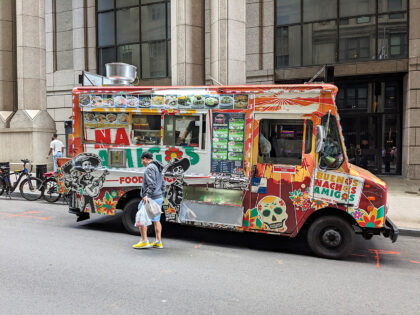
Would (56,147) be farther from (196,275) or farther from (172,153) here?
(196,275)

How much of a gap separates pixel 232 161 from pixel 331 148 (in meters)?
1.68

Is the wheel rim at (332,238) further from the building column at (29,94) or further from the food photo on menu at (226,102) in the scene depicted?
the building column at (29,94)

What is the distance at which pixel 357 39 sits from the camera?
14.7m

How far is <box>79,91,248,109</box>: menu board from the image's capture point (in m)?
6.12

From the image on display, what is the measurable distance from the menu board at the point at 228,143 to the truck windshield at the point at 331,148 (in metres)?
1.37

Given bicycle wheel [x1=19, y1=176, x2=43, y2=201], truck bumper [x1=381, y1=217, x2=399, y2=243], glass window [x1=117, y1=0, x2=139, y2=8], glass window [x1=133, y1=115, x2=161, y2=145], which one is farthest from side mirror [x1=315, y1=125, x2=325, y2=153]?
glass window [x1=117, y1=0, x2=139, y2=8]

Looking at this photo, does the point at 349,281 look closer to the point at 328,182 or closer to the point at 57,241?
the point at 328,182

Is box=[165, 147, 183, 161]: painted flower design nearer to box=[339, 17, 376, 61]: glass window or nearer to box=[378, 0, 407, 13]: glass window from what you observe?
box=[339, 17, 376, 61]: glass window

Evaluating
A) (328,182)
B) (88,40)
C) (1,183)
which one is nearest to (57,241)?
(328,182)

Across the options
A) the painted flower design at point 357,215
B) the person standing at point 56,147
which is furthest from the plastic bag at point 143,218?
the person standing at point 56,147

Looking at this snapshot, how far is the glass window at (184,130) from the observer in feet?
20.6

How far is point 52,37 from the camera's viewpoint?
19.8m

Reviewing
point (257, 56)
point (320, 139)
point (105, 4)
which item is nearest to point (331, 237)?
point (320, 139)

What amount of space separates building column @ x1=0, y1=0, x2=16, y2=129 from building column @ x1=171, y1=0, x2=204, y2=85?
9.23 m
